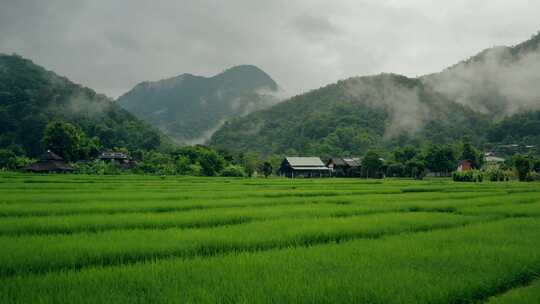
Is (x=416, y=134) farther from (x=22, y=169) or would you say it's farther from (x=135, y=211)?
(x=135, y=211)

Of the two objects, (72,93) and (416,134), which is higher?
(72,93)

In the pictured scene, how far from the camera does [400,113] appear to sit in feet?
349

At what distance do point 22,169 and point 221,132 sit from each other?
2851 inches

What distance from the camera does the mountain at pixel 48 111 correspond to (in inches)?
2687

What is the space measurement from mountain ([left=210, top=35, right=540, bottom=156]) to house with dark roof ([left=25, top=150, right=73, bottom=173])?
52115 millimetres

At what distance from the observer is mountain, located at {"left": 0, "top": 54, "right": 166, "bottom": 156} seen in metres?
68.2

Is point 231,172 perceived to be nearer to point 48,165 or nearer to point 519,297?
point 48,165

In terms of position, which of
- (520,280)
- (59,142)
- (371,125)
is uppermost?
(371,125)

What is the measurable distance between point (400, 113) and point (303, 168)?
52801mm

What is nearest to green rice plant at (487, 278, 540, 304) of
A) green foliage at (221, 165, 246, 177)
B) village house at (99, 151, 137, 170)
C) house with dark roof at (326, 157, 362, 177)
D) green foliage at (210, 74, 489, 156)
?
green foliage at (221, 165, 246, 177)

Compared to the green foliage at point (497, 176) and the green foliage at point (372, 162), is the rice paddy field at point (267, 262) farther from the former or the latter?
the green foliage at point (372, 162)

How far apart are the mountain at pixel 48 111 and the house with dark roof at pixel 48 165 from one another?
728 inches

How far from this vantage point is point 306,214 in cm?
1163

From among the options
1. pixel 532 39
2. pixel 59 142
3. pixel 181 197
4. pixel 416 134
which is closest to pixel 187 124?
pixel 416 134
